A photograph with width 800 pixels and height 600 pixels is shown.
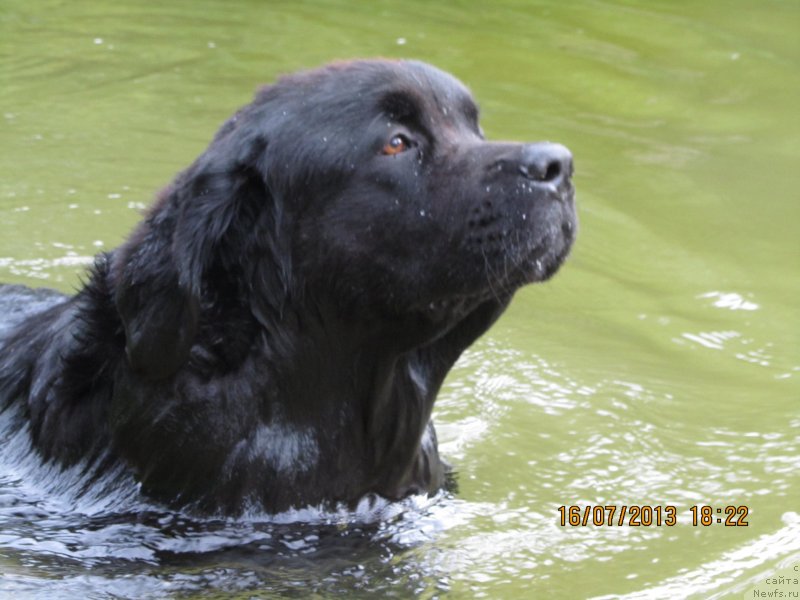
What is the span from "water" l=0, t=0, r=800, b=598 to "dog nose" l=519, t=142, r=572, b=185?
141cm

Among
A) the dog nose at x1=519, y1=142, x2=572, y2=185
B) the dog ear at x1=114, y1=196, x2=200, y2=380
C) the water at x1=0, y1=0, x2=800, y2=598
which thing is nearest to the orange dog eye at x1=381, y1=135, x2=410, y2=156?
the dog nose at x1=519, y1=142, x2=572, y2=185

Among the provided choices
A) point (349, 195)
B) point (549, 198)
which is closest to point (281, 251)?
point (349, 195)

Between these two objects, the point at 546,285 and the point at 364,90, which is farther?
the point at 546,285

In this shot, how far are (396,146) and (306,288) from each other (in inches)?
21.9

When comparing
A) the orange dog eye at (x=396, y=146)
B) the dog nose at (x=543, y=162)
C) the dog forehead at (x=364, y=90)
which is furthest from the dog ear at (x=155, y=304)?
the dog nose at (x=543, y=162)

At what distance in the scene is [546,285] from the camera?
7449 mm

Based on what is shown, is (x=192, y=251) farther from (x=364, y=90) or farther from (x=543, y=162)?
(x=543, y=162)

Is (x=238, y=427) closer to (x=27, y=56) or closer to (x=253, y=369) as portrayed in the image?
(x=253, y=369)

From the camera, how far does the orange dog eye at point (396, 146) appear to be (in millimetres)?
4453

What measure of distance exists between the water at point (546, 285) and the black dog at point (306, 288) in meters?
0.25

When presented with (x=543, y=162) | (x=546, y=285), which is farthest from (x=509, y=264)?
(x=546, y=285)

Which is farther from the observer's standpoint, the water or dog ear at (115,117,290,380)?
the water

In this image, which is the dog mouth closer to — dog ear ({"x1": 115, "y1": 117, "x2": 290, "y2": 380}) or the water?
dog ear ({"x1": 115, "y1": 117, "x2": 290, "y2": 380})

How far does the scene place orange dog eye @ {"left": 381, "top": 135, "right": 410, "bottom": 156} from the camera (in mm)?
4453
